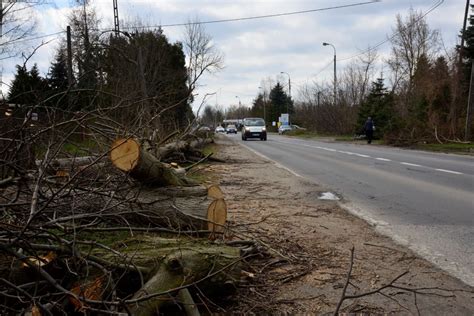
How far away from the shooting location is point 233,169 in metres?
14.3

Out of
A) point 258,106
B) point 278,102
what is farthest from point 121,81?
point 258,106

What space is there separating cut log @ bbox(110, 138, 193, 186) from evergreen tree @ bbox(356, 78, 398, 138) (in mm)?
28357

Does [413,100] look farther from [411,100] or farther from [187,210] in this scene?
[187,210]

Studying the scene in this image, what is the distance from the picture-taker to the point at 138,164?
4.79 meters

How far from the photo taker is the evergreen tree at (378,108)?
113 ft

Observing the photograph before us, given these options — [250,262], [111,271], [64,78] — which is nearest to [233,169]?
[64,78]

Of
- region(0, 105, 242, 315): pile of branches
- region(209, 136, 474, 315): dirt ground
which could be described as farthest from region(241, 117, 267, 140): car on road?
region(0, 105, 242, 315): pile of branches

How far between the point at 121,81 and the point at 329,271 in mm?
10673

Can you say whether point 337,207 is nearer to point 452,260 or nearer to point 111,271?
point 452,260

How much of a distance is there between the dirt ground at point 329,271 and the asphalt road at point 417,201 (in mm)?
289

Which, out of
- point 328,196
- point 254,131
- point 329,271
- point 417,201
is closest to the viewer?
point 329,271

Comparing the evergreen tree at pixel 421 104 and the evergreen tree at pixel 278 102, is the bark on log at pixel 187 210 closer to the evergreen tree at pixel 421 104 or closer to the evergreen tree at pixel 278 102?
the evergreen tree at pixel 421 104

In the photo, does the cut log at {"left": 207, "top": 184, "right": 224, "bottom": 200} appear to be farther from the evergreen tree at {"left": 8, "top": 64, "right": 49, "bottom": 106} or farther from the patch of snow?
the patch of snow

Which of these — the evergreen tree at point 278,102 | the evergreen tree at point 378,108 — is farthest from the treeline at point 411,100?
the evergreen tree at point 278,102
